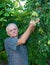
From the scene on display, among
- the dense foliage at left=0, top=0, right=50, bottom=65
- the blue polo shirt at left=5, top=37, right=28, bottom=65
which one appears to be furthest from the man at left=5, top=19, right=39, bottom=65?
the dense foliage at left=0, top=0, right=50, bottom=65

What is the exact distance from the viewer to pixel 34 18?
408 cm

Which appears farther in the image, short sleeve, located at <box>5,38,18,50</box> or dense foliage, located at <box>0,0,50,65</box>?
dense foliage, located at <box>0,0,50,65</box>

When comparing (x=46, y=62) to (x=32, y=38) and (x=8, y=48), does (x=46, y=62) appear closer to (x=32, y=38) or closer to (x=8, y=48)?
(x=32, y=38)

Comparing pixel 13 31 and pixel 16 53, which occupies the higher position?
pixel 13 31

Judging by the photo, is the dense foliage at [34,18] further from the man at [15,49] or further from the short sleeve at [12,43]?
the short sleeve at [12,43]

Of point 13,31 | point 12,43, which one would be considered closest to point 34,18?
point 13,31

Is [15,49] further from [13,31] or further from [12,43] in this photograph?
[13,31]

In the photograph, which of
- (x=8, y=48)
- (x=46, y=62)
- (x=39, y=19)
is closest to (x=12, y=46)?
(x=8, y=48)

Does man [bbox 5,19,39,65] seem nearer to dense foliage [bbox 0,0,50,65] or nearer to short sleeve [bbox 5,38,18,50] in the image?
short sleeve [bbox 5,38,18,50]

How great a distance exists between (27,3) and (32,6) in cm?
21

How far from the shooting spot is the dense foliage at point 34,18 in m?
4.27

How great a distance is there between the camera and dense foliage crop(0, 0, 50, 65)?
4.27 m

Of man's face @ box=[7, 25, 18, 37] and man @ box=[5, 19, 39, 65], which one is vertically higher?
man's face @ box=[7, 25, 18, 37]

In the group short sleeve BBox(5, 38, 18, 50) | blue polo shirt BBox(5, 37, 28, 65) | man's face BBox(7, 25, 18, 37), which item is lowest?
blue polo shirt BBox(5, 37, 28, 65)
